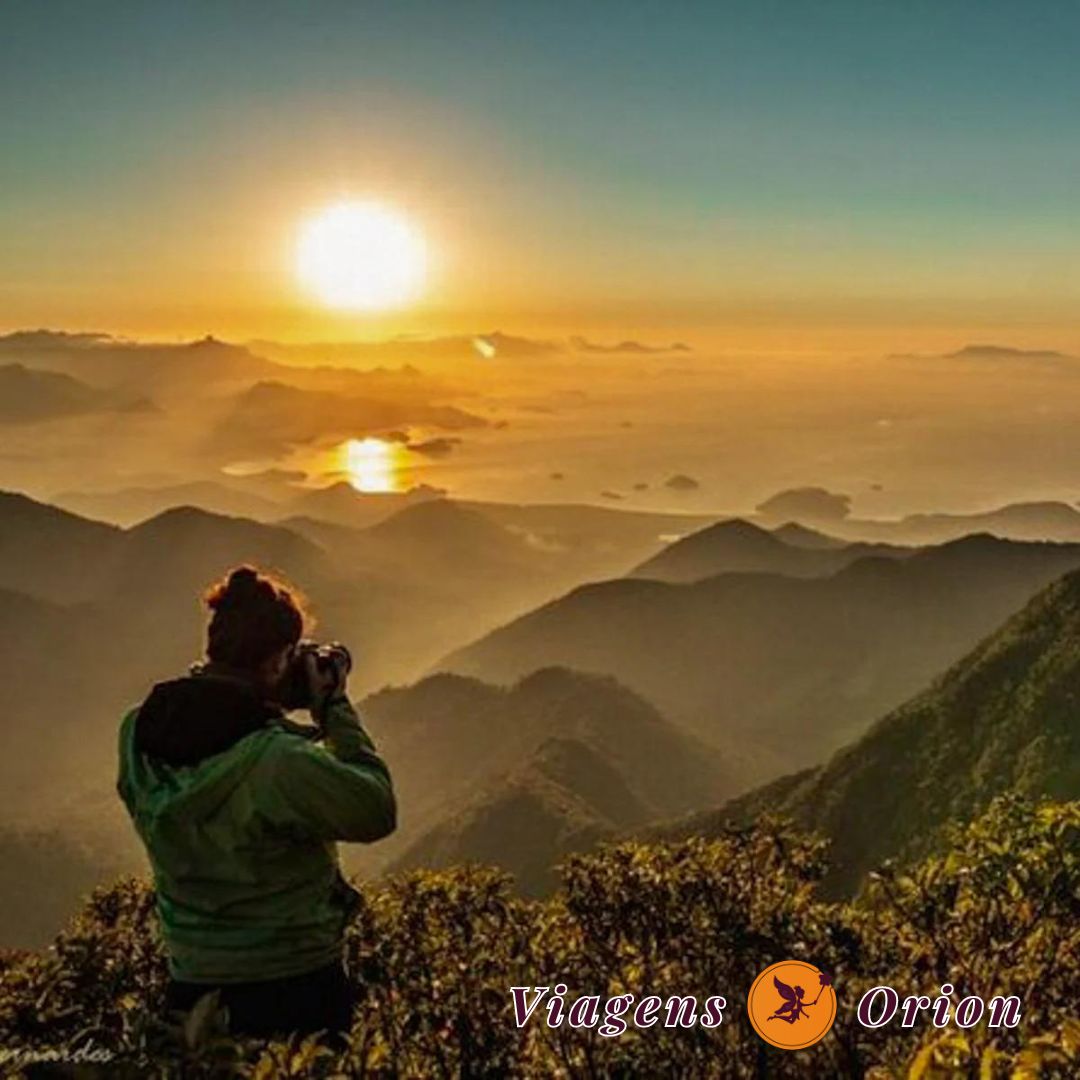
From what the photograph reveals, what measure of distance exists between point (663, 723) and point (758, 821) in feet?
620

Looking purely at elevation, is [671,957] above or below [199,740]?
below

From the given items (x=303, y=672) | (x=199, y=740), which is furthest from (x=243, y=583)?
(x=199, y=740)

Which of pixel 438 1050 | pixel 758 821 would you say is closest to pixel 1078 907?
pixel 758 821

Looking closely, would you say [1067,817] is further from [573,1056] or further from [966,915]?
[573,1056]

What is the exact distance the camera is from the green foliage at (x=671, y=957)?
623cm

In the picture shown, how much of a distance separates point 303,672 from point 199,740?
686mm

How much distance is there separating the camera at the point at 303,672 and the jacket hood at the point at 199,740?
218 mm

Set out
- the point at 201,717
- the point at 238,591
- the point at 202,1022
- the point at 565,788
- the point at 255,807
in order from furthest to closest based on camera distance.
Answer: the point at 565,788 < the point at 238,591 < the point at 201,717 < the point at 255,807 < the point at 202,1022

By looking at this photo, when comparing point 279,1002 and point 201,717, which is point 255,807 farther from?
point 279,1002

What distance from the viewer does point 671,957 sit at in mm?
8219

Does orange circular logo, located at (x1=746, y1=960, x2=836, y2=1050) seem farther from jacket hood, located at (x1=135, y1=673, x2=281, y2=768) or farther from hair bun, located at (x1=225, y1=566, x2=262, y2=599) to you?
hair bun, located at (x1=225, y1=566, x2=262, y2=599)

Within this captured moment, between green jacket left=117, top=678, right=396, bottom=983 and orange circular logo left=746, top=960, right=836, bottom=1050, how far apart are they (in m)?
2.63

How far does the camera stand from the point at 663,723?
194500 millimetres

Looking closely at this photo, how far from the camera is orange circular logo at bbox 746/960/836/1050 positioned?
21.0 feet
